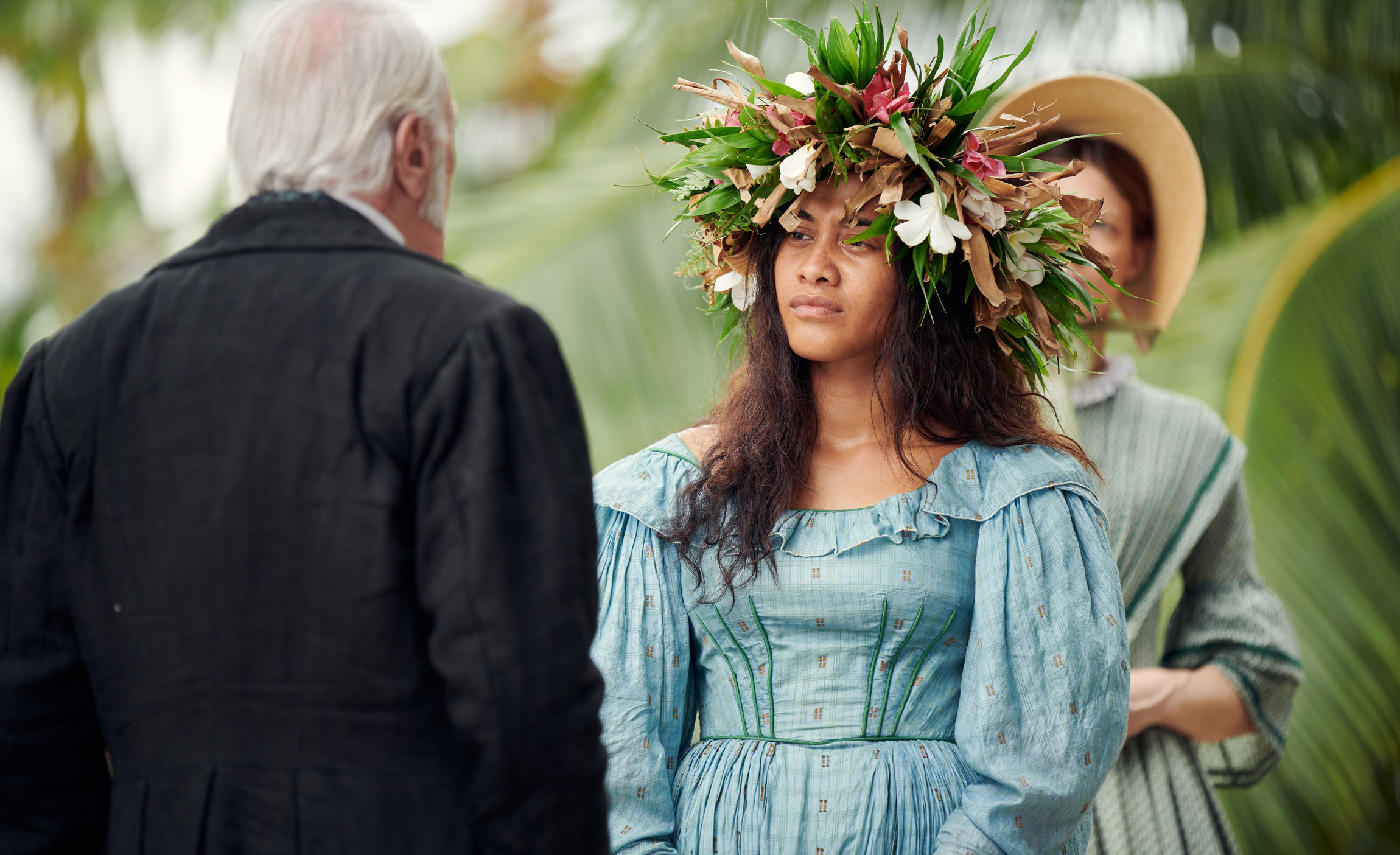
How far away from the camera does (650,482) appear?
7.42ft

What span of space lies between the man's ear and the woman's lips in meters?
0.73

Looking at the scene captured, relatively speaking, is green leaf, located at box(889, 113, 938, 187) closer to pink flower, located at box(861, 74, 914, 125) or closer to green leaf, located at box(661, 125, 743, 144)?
pink flower, located at box(861, 74, 914, 125)

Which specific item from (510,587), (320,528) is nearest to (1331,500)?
(510,587)

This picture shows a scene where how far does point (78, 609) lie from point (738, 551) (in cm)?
97

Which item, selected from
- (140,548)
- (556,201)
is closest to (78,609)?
(140,548)

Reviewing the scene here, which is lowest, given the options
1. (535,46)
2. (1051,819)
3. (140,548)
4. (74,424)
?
(1051,819)

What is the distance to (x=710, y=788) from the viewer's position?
6.88 ft

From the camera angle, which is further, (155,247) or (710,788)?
(155,247)

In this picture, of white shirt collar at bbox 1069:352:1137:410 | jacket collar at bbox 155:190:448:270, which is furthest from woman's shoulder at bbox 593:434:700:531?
white shirt collar at bbox 1069:352:1137:410

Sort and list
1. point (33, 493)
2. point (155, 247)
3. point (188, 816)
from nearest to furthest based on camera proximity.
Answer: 1. point (188, 816)
2. point (33, 493)
3. point (155, 247)

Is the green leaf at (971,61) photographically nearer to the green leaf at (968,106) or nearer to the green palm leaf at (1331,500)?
the green leaf at (968,106)

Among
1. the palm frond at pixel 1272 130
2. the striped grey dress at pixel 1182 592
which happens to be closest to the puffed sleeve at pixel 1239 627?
the striped grey dress at pixel 1182 592

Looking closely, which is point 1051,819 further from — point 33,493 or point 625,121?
point 625,121

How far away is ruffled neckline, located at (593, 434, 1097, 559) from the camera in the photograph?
2.11 metres
